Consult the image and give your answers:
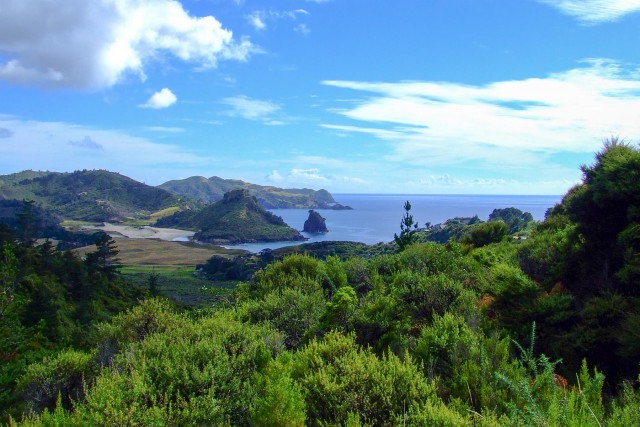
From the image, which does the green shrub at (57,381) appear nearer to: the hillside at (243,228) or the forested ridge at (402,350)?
the forested ridge at (402,350)

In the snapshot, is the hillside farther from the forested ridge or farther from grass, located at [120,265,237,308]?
the forested ridge

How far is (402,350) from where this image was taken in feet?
36.7

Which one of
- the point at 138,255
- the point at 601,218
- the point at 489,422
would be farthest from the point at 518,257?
the point at 138,255

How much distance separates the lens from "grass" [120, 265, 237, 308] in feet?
240

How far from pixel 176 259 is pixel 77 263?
7500 cm

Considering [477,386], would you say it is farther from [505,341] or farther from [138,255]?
[138,255]

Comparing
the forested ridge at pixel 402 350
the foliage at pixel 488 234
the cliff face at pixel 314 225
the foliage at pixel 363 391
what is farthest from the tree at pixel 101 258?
the cliff face at pixel 314 225

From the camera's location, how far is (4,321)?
23.8 meters

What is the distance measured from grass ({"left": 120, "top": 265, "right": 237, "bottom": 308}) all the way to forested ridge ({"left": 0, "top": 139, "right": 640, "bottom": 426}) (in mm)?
50410

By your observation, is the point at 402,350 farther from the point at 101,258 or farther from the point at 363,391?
the point at 101,258

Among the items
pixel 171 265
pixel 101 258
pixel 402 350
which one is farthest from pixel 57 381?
pixel 171 265

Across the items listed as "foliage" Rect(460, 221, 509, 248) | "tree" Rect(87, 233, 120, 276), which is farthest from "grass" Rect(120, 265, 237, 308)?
"foliage" Rect(460, 221, 509, 248)

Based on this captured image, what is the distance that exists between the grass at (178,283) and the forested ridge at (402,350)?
165ft

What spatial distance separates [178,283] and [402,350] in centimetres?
8630
